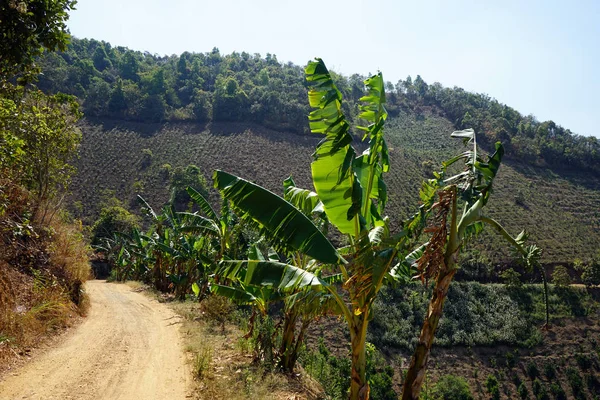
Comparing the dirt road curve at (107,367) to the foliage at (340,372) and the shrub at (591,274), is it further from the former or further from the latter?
the shrub at (591,274)

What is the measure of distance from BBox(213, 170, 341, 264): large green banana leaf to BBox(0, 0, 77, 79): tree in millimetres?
3390

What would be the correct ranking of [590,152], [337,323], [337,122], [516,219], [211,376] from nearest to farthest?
[337,122], [211,376], [337,323], [516,219], [590,152]

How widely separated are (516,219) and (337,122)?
39847mm

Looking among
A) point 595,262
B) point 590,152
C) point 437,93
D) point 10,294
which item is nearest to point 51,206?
point 10,294

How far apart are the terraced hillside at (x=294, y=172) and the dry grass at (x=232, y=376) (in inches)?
1156

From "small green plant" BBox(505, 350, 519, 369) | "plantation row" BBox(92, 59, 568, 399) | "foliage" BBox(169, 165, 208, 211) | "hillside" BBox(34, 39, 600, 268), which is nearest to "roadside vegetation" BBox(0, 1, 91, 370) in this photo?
"plantation row" BBox(92, 59, 568, 399)

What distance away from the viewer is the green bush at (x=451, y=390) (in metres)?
19.8

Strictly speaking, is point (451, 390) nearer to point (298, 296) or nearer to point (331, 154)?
point (298, 296)

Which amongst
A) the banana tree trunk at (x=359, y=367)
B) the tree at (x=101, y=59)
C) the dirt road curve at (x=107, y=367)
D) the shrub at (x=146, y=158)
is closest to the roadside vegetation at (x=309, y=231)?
the banana tree trunk at (x=359, y=367)

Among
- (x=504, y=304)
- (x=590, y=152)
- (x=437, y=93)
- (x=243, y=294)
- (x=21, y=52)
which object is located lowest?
(x=504, y=304)

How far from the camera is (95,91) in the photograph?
200 feet

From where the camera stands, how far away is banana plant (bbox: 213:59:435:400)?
4879 mm

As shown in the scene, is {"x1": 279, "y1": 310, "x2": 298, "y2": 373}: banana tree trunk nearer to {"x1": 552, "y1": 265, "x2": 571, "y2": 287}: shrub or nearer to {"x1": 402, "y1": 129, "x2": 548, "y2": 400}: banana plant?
{"x1": 402, "y1": 129, "x2": 548, "y2": 400}: banana plant

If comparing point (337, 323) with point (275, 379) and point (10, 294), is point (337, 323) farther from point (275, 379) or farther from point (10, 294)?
point (10, 294)
